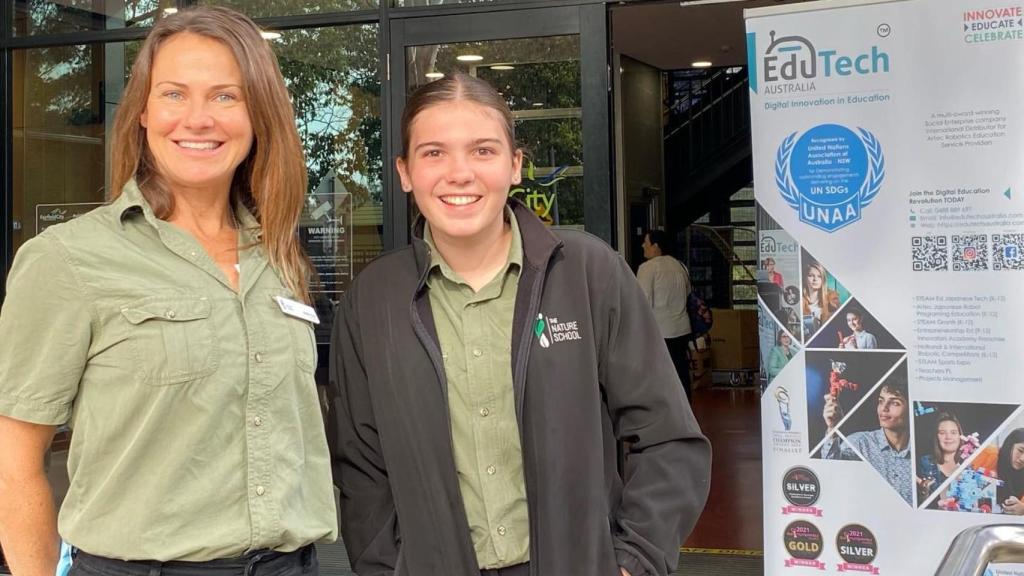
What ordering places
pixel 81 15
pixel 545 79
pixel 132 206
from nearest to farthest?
pixel 132 206 → pixel 545 79 → pixel 81 15

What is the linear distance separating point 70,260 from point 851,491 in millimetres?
3122

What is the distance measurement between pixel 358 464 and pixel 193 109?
0.73 meters

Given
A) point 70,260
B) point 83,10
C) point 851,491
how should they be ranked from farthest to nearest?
point 83,10 < point 851,491 < point 70,260

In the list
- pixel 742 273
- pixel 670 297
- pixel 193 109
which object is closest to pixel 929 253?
pixel 193 109

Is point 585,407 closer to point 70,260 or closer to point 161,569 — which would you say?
point 161,569

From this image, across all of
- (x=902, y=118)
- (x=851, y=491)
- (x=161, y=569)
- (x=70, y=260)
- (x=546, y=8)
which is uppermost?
(x=546, y=8)

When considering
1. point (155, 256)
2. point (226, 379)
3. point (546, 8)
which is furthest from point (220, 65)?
point (546, 8)

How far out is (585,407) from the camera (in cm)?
177

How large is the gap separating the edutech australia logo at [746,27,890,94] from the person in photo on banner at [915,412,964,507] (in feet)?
4.37

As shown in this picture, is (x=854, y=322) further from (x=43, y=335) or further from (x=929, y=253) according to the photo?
(x=43, y=335)

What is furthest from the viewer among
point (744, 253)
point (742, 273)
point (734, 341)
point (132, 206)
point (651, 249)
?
point (744, 253)

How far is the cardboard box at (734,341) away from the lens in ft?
39.3

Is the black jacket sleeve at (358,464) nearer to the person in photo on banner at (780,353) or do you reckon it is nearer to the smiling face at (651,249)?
the person in photo on banner at (780,353)

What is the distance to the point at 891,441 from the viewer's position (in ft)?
12.2
